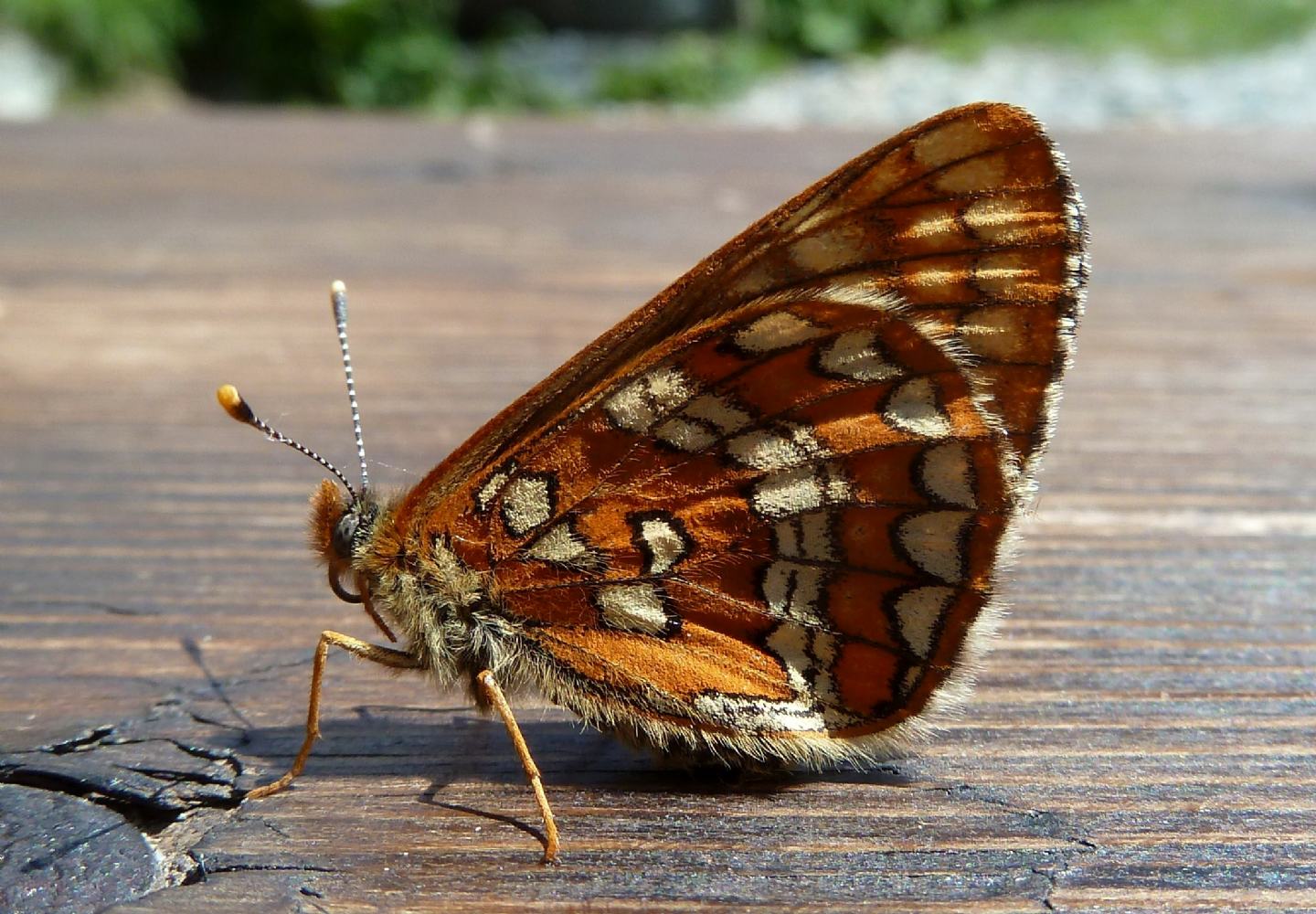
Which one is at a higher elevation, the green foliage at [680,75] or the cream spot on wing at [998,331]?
the green foliage at [680,75]

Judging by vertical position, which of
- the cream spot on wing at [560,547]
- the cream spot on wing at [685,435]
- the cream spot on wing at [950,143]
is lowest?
the cream spot on wing at [560,547]

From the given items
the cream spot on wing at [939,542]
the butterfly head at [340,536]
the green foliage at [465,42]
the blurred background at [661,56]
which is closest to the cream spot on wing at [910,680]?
the cream spot on wing at [939,542]

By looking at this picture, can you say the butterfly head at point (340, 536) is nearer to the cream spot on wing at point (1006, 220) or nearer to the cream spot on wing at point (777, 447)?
the cream spot on wing at point (777, 447)

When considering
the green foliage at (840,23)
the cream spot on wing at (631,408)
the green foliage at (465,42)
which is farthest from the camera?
the green foliage at (840,23)

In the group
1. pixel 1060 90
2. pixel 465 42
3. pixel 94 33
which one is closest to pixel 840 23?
pixel 1060 90

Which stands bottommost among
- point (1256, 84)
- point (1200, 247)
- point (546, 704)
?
point (546, 704)

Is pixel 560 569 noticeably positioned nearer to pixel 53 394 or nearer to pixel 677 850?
pixel 677 850

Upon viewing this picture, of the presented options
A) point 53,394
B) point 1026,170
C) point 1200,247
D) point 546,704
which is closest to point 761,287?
point 1026,170

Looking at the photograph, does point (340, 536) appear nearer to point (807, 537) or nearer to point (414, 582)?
point (414, 582)
